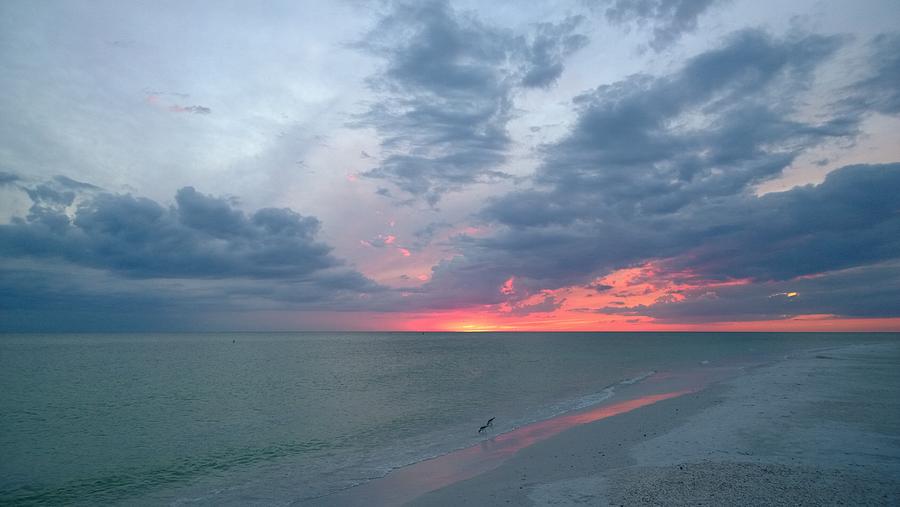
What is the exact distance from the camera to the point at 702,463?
15812 millimetres

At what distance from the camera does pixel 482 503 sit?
1398 centimetres

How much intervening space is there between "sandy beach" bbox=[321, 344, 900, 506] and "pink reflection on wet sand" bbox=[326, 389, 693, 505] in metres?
0.11

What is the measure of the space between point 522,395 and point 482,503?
28841 millimetres

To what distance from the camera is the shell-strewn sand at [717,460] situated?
42.0 ft

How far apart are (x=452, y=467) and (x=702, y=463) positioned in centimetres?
947

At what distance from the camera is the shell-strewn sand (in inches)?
Answer: 504

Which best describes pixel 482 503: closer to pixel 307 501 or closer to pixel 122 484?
pixel 307 501

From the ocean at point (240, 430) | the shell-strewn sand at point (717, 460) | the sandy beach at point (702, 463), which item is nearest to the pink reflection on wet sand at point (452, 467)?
the sandy beach at point (702, 463)

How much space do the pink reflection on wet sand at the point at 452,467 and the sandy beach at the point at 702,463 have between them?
0.11 meters

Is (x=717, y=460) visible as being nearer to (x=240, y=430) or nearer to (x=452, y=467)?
(x=452, y=467)

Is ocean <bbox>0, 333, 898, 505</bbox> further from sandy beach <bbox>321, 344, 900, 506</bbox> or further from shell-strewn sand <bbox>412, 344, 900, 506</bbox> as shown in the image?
shell-strewn sand <bbox>412, 344, 900, 506</bbox>

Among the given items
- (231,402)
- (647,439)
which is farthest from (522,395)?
(231,402)

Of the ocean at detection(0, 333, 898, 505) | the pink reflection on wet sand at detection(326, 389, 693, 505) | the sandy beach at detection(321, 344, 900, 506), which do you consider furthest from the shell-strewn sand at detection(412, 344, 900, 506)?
the ocean at detection(0, 333, 898, 505)

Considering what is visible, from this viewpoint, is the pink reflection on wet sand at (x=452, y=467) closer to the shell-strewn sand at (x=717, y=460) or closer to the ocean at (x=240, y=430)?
the shell-strewn sand at (x=717, y=460)
